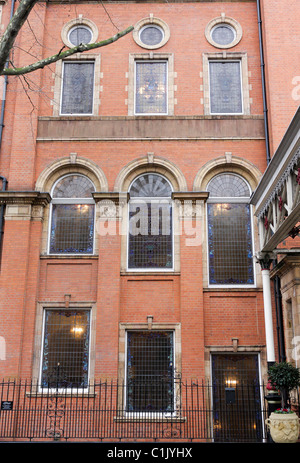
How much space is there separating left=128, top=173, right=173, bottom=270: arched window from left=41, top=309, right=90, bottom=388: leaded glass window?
239cm

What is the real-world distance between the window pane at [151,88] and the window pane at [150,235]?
10.6ft

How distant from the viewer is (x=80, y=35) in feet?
57.0

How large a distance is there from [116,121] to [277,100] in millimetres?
5197

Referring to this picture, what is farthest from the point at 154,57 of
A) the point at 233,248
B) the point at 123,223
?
the point at 233,248

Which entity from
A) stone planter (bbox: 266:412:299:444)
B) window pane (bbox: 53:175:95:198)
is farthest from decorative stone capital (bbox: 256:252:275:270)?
window pane (bbox: 53:175:95:198)

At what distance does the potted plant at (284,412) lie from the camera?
11.2 m

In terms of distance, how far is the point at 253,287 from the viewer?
15.1 m

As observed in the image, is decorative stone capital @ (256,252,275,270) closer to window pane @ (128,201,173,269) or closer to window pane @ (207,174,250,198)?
window pane @ (128,201,173,269)

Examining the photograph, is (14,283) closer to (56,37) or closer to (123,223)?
(123,223)

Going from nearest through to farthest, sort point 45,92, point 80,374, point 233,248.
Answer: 1. point 80,374
2. point 233,248
3. point 45,92

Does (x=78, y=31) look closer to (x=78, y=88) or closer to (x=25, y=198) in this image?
(x=78, y=88)

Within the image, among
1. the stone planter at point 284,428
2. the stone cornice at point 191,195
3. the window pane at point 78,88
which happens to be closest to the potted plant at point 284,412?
the stone planter at point 284,428

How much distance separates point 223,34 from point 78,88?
211 inches

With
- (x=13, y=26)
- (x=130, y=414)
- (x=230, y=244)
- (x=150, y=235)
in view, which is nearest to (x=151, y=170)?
(x=150, y=235)
